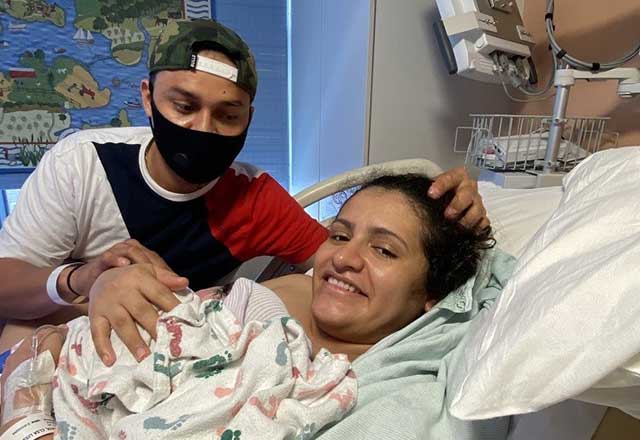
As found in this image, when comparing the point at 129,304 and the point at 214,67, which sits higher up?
the point at 214,67

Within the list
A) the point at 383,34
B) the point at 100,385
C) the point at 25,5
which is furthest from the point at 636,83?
the point at 25,5

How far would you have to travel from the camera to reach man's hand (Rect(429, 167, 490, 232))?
101cm

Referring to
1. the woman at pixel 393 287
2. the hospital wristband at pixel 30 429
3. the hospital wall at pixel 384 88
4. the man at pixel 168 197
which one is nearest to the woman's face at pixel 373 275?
the woman at pixel 393 287

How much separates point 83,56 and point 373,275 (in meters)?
1.99

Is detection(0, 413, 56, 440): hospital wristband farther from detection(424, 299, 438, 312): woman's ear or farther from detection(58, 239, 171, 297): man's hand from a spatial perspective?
detection(424, 299, 438, 312): woman's ear

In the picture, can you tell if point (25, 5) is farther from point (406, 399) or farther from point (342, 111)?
point (406, 399)

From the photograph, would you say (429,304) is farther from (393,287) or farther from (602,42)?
(602,42)

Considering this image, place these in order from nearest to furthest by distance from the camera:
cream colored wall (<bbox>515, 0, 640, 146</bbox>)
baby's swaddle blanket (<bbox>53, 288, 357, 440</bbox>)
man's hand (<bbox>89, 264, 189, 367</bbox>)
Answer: baby's swaddle blanket (<bbox>53, 288, 357, 440</bbox>) < man's hand (<bbox>89, 264, 189, 367</bbox>) < cream colored wall (<bbox>515, 0, 640, 146</bbox>)

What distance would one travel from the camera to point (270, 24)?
2555 millimetres

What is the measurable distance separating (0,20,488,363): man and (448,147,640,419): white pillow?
375 mm

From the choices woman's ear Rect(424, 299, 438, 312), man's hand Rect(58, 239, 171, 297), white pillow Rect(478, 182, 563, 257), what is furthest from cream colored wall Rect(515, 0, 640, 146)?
man's hand Rect(58, 239, 171, 297)

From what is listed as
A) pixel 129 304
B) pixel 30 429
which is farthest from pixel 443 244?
pixel 30 429

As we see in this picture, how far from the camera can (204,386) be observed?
2.15 feet

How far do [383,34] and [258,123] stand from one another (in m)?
1.03
